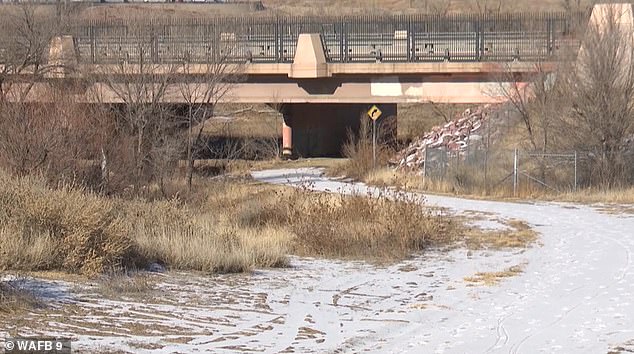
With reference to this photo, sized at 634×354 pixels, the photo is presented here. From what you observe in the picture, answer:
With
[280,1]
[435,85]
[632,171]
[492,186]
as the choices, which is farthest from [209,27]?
[280,1]

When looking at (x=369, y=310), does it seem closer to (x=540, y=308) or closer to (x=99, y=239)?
(x=540, y=308)

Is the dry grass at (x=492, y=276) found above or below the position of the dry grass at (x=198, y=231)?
below

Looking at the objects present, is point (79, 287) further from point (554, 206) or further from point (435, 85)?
point (435, 85)

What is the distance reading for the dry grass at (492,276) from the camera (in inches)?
614

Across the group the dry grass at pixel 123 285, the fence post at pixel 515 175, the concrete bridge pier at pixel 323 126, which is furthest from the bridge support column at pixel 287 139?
the dry grass at pixel 123 285

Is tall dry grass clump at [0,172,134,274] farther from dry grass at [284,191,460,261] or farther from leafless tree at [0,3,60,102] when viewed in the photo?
leafless tree at [0,3,60,102]

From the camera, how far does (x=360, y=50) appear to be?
40781 mm

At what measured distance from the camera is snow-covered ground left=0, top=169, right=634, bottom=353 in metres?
10.9

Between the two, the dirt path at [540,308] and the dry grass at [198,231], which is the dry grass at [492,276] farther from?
the dry grass at [198,231]

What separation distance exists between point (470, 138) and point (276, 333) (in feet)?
89.1

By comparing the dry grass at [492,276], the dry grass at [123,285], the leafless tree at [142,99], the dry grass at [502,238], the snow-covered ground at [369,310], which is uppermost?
the leafless tree at [142,99]

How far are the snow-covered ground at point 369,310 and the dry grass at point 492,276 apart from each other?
0.17 metres

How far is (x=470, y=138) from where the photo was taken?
37688mm

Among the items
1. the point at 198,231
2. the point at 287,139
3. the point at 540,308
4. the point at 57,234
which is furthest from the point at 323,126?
the point at 540,308
